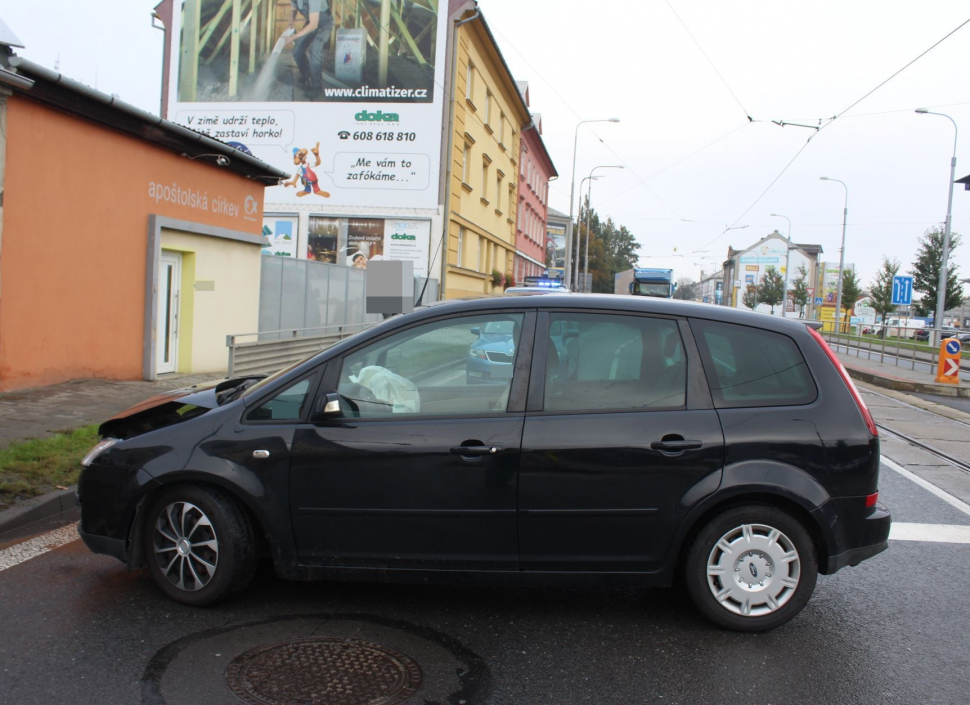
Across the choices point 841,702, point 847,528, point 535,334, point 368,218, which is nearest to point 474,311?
point 535,334

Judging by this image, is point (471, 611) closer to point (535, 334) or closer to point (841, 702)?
point (535, 334)

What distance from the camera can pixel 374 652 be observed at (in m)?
3.59

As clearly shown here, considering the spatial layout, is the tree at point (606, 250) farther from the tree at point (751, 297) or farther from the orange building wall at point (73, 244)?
A: the orange building wall at point (73, 244)

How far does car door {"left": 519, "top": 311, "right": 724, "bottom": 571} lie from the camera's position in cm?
387

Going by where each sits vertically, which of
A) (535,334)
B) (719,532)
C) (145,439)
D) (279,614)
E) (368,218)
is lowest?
(279,614)

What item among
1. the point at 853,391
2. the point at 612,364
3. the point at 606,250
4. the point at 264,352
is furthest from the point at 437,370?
the point at 606,250

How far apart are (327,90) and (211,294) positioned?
15.2 metres

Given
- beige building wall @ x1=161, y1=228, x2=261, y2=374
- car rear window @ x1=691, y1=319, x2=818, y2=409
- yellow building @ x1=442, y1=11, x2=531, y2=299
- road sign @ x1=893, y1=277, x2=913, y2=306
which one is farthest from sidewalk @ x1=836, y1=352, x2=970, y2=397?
car rear window @ x1=691, y1=319, x2=818, y2=409

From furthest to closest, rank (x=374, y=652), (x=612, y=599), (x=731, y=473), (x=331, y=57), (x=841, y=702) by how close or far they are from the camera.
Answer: (x=331, y=57)
(x=612, y=599)
(x=731, y=473)
(x=374, y=652)
(x=841, y=702)

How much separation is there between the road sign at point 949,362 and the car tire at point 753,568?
16.7 m

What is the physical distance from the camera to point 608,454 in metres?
3.86

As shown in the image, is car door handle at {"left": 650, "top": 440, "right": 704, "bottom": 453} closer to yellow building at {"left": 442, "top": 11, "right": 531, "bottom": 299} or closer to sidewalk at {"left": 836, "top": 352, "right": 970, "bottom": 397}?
sidewalk at {"left": 836, "top": 352, "right": 970, "bottom": 397}

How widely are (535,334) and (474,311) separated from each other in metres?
0.33

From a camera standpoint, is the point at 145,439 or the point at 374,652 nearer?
the point at 374,652
